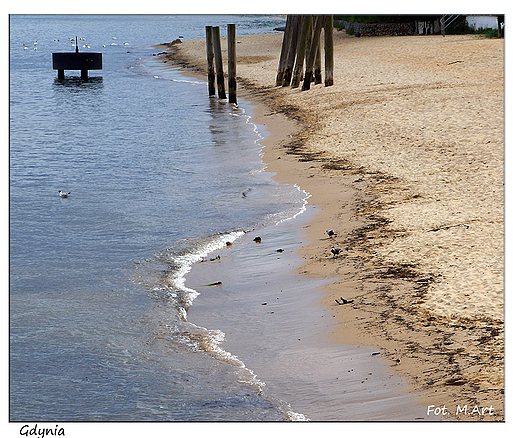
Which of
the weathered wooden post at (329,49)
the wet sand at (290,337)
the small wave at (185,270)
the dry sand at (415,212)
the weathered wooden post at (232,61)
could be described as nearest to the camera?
the wet sand at (290,337)

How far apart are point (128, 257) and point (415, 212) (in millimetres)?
3405

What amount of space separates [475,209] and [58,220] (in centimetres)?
575

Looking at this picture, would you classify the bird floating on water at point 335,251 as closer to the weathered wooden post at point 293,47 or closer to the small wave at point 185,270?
the small wave at point 185,270

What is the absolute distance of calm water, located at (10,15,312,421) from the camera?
4562 millimetres

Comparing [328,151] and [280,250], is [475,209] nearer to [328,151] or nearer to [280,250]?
[280,250]

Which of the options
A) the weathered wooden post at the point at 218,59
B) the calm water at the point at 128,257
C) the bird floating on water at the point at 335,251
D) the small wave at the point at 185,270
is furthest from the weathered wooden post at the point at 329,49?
the bird floating on water at the point at 335,251

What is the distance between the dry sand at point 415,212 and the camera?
14.8 feet

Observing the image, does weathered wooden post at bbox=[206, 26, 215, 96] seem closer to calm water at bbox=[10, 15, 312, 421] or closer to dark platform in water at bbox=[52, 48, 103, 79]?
calm water at bbox=[10, 15, 312, 421]

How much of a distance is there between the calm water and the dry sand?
94 centimetres

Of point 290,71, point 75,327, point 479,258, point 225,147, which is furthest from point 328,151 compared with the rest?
point 290,71

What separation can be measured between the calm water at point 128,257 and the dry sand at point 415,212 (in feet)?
3.08

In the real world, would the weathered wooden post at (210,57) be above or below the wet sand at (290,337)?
above

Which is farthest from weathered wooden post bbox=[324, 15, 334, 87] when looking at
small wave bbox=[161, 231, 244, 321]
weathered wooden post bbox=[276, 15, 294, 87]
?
small wave bbox=[161, 231, 244, 321]

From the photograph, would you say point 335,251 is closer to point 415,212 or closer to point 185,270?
point 415,212
